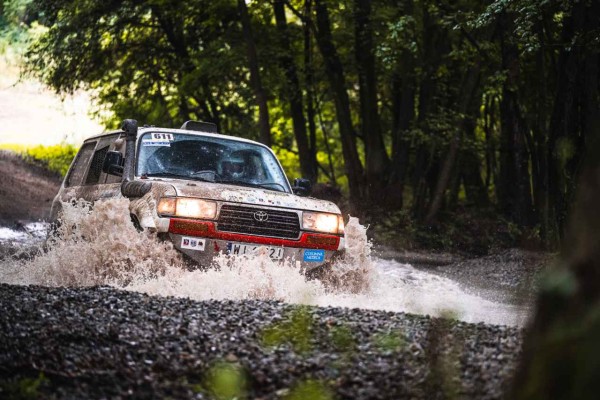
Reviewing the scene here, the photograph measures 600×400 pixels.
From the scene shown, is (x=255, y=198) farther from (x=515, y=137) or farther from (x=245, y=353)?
(x=515, y=137)

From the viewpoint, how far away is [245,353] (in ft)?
16.6

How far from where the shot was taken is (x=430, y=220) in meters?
22.2

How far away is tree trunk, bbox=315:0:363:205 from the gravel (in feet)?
57.6

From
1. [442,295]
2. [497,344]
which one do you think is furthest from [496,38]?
[497,344]

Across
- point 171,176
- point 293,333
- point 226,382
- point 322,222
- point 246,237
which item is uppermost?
point 171,176

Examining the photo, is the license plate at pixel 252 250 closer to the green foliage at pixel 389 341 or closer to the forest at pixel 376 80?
the green foliage at pixel 389 341

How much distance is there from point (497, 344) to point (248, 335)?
1.42 m

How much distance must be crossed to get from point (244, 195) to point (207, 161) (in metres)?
1.35

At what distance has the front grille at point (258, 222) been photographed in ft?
30.1

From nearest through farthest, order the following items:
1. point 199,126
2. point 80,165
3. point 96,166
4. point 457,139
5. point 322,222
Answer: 1. point 322,222
2. point 199,126
3. point 96,166
4. point 80,165
5. point 457,139

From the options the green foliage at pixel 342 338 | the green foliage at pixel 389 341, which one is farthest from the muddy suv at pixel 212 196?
the green foliage at pixel 389 341

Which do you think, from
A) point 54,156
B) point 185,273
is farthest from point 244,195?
point 54,156

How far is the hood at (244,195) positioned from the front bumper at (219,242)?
29 centimetres

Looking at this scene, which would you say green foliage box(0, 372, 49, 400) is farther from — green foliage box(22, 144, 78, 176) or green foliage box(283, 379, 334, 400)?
green foliage box(22, 144, 78, 176)
